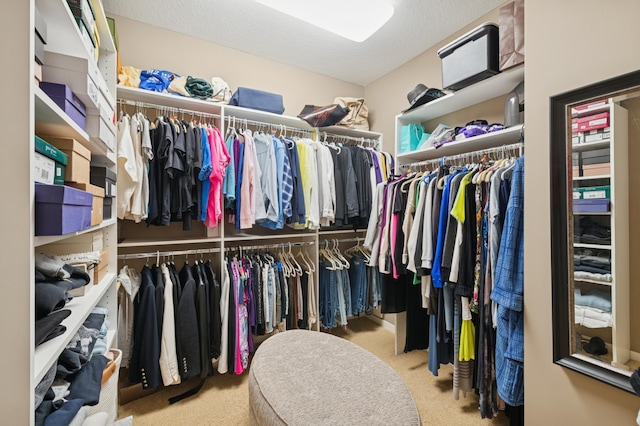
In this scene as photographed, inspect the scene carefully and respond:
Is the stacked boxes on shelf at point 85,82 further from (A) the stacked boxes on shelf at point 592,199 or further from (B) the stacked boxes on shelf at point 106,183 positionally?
(A) the stacked boxes on shelf at point 592,199

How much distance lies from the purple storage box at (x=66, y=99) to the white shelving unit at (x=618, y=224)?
187 cm

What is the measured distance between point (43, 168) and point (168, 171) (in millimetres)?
1124

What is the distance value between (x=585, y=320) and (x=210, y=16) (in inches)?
113

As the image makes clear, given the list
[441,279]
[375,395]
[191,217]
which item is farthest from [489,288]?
[191,217]

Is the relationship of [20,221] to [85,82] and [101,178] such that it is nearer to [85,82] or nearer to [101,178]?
[85,82]

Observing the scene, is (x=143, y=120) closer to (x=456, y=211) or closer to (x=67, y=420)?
(x=67, y=420)

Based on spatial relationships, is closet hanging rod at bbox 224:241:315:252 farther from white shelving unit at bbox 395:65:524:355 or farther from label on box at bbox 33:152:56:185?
label on box at bbox 33:152:56:185

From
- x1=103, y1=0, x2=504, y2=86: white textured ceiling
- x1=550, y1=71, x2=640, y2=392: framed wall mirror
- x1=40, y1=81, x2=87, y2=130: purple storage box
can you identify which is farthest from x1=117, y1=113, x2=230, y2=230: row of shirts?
A: x1=550, y1=71, x2=640, y2=392: framed wall mirror

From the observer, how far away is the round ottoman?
0.98 metres

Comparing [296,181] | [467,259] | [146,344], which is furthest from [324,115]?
[146,344]

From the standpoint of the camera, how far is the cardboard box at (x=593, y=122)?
1.03 meters

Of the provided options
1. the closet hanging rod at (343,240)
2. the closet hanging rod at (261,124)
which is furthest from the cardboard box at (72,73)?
the closet hanging rod at (343,240)

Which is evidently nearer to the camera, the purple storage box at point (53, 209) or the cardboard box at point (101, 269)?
the purple storage box at point (53, 209)

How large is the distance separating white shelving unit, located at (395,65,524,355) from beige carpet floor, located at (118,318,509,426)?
407 millimetres
